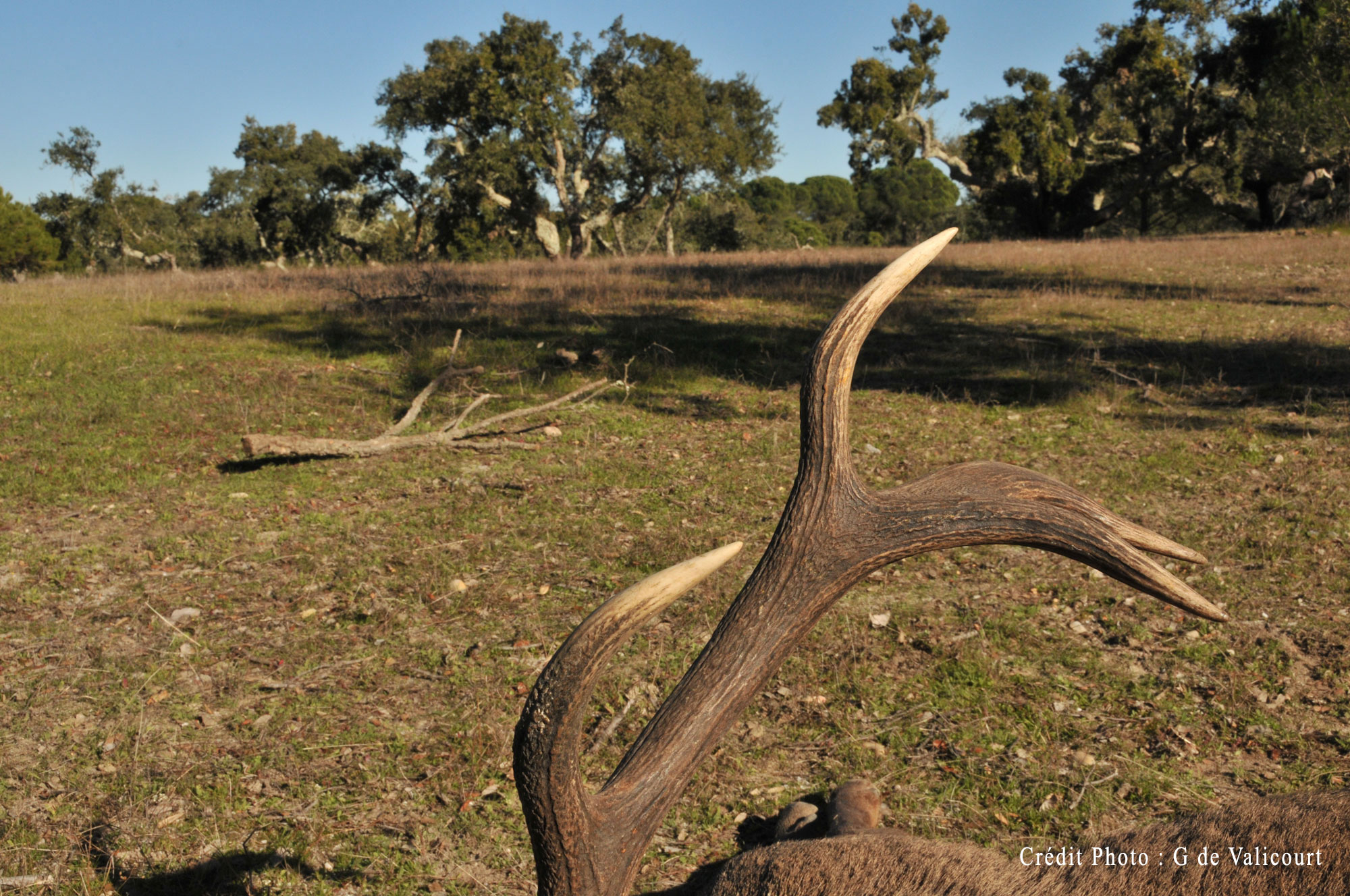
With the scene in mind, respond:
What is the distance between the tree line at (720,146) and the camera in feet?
94.8

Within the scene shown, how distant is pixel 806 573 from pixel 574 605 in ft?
11.5

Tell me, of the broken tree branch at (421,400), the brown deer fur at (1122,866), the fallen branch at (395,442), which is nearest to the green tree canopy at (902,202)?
the broken tree branch at (421,400)

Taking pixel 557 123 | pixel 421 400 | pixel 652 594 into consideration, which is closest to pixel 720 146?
pixel 557 123

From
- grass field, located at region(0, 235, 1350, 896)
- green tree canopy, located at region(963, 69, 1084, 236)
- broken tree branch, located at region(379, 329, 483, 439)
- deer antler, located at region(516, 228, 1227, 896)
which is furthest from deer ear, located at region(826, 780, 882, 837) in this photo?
green tree canopy, located at region(963, 69, 1084, 236)

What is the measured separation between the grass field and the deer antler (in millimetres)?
1794

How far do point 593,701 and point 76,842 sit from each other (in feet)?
6.49

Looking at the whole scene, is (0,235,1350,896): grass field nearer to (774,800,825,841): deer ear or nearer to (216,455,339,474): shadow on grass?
(216,455,339,474): shadow on grass

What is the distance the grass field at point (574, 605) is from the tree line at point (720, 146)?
1825cm

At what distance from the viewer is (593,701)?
13.0ft

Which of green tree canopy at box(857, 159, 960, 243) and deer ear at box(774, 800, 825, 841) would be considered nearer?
deer ear at box(774, 800, 825, 841)

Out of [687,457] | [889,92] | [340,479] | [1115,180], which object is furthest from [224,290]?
[1115,180]

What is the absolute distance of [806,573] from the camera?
153 centimetres

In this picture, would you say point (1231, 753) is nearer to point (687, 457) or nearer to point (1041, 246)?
point (687, 457)

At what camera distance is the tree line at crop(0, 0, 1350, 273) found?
28.9 m
